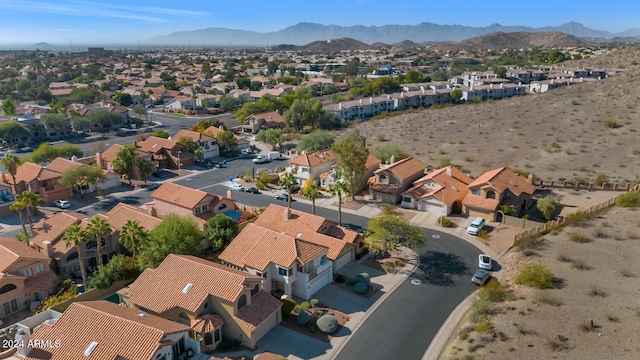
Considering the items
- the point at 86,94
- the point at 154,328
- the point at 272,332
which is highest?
the point at 86,94

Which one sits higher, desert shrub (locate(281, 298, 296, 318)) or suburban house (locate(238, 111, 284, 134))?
suburban house (locate(238, 111, 284, 134))

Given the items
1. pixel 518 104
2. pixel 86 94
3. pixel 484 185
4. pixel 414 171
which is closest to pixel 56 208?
pixel 414 171

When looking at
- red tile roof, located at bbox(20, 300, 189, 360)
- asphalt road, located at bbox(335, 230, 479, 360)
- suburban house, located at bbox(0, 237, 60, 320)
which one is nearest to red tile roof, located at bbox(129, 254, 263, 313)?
red tile roof, located at bbox(20, 300, 189, 360)

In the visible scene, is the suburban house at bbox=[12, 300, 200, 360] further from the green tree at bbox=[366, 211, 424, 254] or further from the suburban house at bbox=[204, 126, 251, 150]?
the suburban house at bbox=[204, 126, 251, 150]

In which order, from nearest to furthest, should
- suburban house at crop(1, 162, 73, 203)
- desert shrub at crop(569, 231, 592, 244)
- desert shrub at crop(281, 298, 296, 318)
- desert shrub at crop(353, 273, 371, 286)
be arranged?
desert shrub at crop(281, 298, 296, 318) → desert shrub at crop(353, 273, 371, 286) → desert shrub at crop(569, 231, 592, 244) → suburban house at crop(1, 162, 73, 203)

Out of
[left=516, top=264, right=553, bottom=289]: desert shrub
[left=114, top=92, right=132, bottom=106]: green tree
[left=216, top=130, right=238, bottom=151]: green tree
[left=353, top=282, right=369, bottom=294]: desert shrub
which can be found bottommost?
[left=353, top=282, right=369, bottom=294]: desert shrub

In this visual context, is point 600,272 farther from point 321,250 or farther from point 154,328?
point 154,328

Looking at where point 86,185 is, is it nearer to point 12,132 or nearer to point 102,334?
point 12,132

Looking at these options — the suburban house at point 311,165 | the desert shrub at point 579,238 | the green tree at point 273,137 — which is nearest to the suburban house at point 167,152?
the green tree at point 273,137
